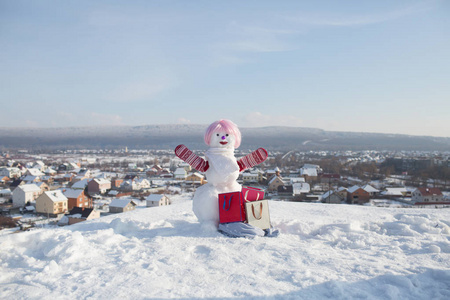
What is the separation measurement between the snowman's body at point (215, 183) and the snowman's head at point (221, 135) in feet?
0.25

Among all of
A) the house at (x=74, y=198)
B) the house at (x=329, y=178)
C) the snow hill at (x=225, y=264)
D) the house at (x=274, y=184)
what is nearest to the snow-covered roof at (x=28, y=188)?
the house at (x=74, y=198)

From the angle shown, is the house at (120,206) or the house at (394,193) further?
the house at (394,193)

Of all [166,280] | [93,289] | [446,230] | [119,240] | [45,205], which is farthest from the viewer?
[45,205]

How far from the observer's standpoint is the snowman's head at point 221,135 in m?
4.36

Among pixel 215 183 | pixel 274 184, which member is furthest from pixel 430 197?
pixel 215 183

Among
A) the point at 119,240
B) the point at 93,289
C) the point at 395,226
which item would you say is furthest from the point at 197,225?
the point at 395,226

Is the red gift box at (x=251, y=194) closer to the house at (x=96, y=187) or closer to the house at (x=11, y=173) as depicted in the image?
the house at (x=96, y=187)

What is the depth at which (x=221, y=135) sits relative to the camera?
4.36 meters

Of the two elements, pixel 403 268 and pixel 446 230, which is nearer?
pixel 403 268

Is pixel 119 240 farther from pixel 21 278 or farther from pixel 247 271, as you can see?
pixel 247 271

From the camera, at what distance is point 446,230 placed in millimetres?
4125

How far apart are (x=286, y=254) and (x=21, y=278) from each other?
2.39 meters

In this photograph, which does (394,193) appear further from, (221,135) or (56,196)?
(56,196)

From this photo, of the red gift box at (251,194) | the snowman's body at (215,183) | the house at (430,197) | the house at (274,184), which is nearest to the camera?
the snowman's body at (215,183)
